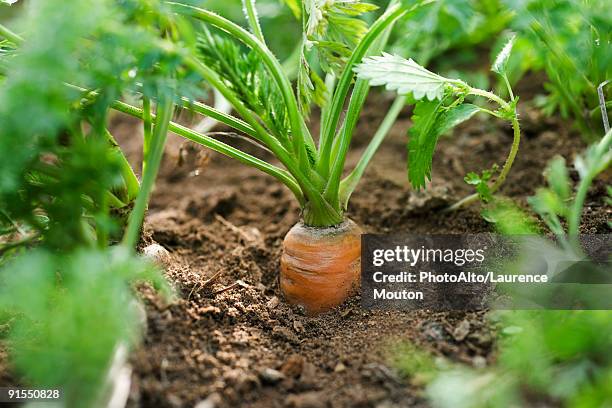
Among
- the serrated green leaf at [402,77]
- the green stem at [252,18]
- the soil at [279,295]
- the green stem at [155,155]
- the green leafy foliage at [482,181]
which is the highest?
the green stem at [252,18]

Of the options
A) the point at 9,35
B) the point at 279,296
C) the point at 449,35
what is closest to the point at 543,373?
the point at 279,296

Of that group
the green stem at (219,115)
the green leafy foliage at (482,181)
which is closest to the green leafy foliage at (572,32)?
the green leafy foliage at (482,181)

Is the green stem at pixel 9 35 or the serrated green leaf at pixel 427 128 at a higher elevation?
the green stem at pixel 9 35

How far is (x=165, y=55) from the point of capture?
3.77ft

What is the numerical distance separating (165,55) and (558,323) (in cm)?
94

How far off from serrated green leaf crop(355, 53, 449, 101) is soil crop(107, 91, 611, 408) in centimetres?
54

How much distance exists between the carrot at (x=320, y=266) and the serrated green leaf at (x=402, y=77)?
1.42 ft

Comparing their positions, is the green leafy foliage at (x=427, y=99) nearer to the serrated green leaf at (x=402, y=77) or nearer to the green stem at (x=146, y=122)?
the serrated green leaf at (x=402, y=77)

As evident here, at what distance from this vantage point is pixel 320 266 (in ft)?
5.13

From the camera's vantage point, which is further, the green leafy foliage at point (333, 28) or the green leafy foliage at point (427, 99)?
the green leafy foliage at point (333, 28)

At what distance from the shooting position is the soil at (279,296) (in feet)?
3.95

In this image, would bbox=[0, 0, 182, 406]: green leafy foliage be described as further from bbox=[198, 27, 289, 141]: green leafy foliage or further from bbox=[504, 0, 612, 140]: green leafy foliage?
bbox=[504, 0, 612, 140]: green leafy foliage

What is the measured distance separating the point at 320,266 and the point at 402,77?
53cm

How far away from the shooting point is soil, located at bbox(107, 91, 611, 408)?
3.95ft
